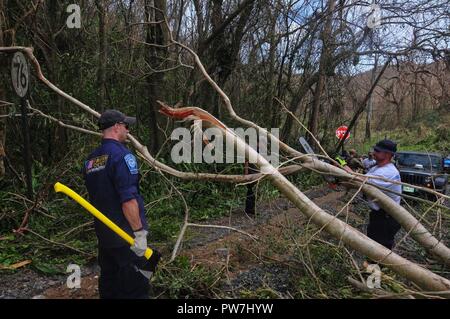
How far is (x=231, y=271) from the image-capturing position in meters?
4.64

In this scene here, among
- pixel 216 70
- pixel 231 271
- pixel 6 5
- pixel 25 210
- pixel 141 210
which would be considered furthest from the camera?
pixel 216 70

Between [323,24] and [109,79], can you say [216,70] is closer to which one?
[109,79]

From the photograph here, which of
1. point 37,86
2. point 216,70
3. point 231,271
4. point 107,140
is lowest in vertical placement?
A: point 231,271

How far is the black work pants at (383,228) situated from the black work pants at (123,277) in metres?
2.69

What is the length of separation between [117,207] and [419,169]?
10007 millimetres

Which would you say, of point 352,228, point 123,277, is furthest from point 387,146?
point 123,277

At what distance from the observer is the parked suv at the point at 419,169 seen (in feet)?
34.0

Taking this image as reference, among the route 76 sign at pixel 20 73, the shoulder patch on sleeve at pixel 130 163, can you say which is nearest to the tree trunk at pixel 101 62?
the route 76 sign at pixel 20 73

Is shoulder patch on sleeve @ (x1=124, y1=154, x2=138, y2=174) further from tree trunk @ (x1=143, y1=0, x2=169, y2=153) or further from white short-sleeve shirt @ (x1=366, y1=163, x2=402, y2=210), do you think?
tree trunk @ (x1=143, y1=0, x2=169, y2=153)

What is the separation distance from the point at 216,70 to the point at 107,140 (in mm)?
6907

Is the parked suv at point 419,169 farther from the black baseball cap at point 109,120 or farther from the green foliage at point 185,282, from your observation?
the black baseball cap at point 109,120

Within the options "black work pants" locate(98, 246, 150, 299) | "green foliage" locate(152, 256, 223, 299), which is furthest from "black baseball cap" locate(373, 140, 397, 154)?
"black work pants" locate(98, 246, 150, 299)

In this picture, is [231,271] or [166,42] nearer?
[231,271]
